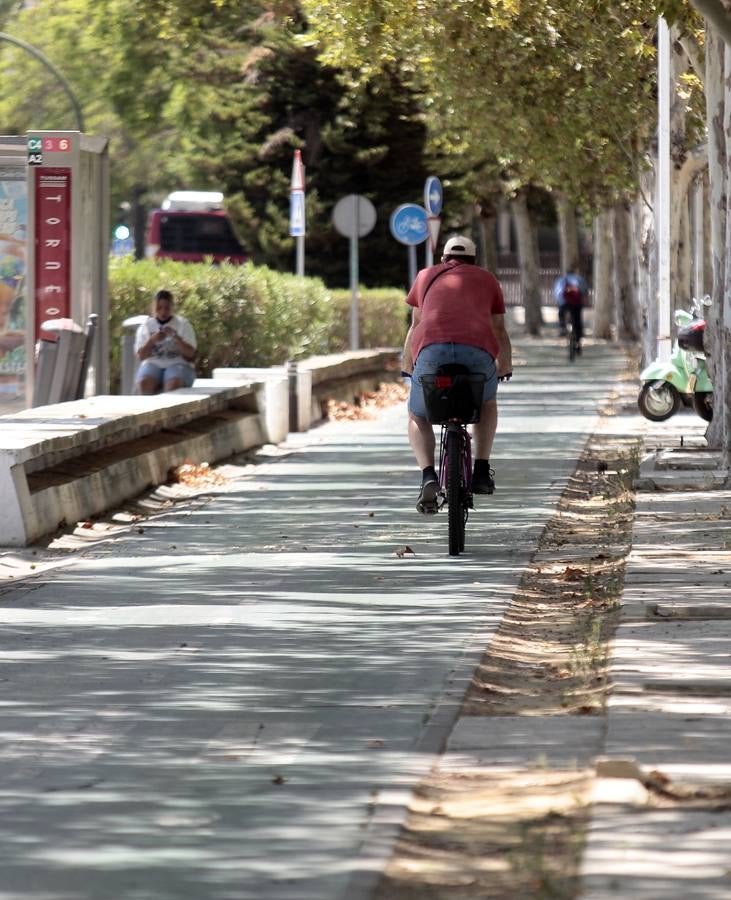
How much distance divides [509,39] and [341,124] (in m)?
13.5

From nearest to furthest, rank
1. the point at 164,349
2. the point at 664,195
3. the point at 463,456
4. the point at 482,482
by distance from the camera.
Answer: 1. the point at 463,456
2. the point at 482,482
3. the point at 164,349
4. the point at 664,195

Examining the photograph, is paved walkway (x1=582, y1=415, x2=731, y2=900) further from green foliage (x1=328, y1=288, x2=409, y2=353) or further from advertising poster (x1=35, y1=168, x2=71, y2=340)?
green foliage (x1=328, y1=288, x2=409, y2=353)

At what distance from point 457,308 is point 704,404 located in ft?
39.8

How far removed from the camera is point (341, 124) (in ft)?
142

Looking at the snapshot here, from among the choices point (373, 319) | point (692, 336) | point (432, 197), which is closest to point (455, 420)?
point (692, 336)

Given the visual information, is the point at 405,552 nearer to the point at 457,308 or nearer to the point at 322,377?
the point at 457,308

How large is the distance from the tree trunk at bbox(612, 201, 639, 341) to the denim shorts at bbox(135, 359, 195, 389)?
1195 inches

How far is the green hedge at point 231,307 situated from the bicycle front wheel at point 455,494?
1129 centimetres

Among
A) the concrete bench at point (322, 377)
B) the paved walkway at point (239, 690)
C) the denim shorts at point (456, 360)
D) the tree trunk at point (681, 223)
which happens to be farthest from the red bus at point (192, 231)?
the denim shorts at point (456, 360)

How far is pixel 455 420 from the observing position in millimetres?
13164

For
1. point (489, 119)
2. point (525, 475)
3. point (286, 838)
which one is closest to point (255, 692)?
point (286, 838)

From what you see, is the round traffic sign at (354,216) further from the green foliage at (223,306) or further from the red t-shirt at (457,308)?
the red t-shirt at (457,308)

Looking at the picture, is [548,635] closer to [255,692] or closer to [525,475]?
[255,692]

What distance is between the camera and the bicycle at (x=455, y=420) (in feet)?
42.4
